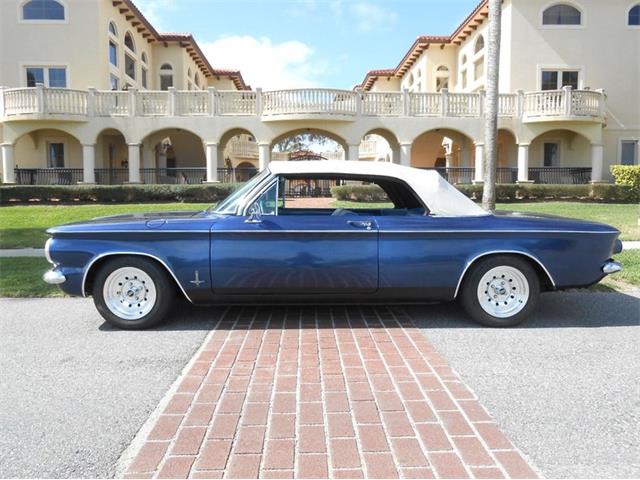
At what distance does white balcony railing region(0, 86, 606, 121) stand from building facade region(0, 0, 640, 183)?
44 mm

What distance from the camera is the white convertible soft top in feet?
17.4

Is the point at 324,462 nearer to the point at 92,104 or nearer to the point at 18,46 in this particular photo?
the point at 92,104

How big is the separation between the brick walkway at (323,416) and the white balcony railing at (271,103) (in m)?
19.0

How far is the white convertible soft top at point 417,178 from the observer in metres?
5.31

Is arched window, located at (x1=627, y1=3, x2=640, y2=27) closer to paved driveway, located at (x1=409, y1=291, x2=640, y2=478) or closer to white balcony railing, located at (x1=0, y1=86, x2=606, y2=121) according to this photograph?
white balcony railing, located at (x1=0, y1=86, x2=606, y2=121)

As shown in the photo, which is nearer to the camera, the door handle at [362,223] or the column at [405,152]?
the door handle at [362,223]

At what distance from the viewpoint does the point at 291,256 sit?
495cm

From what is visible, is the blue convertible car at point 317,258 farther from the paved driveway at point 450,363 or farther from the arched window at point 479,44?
the arched window at point 479,44

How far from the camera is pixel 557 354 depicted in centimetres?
441

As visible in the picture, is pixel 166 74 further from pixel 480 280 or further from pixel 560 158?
pixel 480 280

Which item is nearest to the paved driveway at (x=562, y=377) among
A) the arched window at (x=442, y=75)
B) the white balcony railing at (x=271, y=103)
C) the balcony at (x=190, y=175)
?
the white balcony railing at (x=271, y=103)

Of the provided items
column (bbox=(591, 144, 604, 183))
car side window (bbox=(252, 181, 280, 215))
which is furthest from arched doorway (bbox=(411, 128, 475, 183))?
car side window (bbox=(252, 181, 280, 215))

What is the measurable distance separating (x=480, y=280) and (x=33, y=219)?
13774 millimetres

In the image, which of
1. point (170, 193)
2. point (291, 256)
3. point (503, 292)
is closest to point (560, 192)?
point (170, 193)
